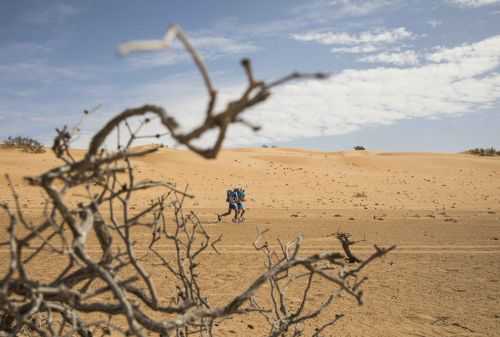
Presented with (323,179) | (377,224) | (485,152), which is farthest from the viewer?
(485,152)

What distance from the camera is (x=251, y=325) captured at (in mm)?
5730

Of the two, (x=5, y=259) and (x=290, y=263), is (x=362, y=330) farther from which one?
(x=5, y=259)

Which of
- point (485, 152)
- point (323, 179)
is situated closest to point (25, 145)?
point (323, 179)

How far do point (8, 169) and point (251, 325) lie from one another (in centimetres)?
2651

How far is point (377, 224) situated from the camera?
15211 mm

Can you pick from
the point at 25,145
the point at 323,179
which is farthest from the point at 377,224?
the point at 25,145

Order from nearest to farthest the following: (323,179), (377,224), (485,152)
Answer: (377,224) < (323,179) < (485,152)

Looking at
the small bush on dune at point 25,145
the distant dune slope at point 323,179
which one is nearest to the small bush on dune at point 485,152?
the distant dune slope at point 323,179

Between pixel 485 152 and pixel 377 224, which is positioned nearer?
pixel 377 224

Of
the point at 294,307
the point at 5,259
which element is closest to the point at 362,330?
the point at 294,307

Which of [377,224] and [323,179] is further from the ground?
[323,179]

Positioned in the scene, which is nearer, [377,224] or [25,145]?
[377,224]

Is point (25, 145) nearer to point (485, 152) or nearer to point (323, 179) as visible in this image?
point (323, 179)

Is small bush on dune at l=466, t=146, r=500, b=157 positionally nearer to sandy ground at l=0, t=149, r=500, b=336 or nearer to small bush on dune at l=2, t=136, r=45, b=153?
sandy ground at l=0, t=149, r=500, b=336
